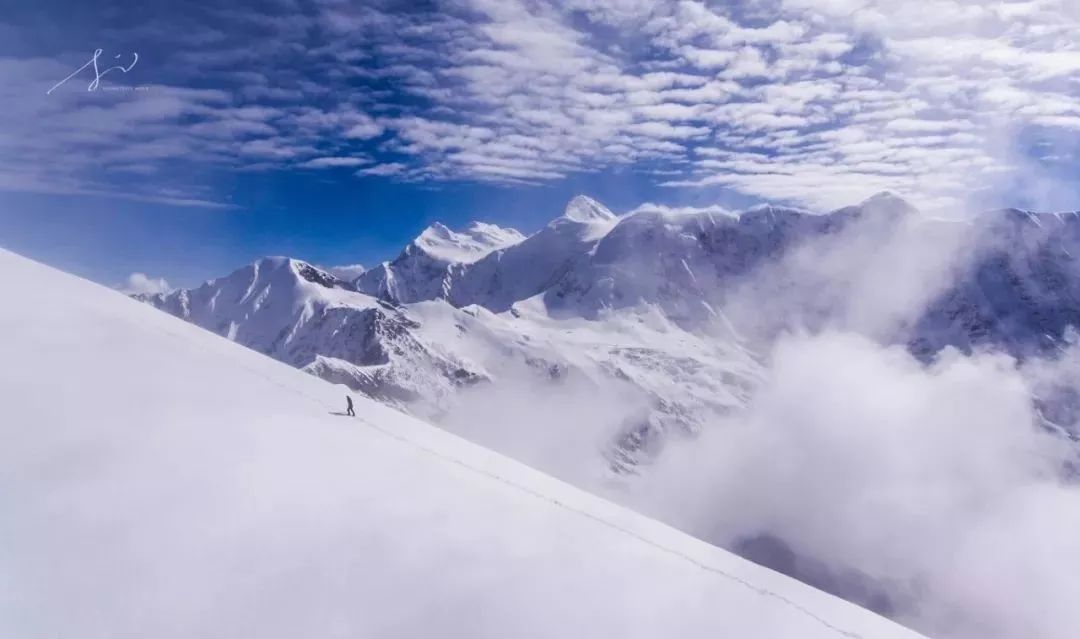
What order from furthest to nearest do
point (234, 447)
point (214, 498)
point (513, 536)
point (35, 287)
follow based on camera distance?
1. point (35, 287)
2. point (234, 447)
3. point (513, 536)
4. point (214, 498)

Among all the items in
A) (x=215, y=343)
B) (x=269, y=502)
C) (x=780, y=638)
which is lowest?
(x=215, y=343)

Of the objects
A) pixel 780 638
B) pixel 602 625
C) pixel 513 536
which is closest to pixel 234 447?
pixel 513 536

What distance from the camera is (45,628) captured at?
7703 millimetres

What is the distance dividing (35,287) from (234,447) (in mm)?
12412

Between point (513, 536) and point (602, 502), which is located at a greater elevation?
point (513, 536)

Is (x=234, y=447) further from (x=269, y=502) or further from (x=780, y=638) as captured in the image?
(x=780, y=638)

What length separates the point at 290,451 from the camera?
41.8 ft

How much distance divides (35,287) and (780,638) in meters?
21.6

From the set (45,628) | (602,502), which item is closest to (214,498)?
(45,628)

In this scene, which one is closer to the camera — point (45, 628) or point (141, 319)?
point (45, 628)

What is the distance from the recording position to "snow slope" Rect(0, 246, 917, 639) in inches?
330

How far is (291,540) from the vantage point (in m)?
9.74

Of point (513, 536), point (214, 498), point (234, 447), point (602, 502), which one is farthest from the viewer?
point (602, 502)

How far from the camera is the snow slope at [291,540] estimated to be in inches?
330
